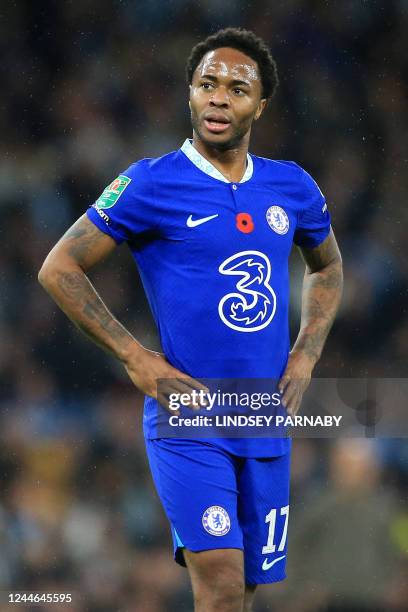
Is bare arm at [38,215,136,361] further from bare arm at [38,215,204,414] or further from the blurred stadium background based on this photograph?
the blurred stadium background

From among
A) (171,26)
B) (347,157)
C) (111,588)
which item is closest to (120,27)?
(171,26)

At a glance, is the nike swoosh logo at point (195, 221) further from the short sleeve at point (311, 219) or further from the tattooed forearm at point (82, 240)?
the short sleeve at point (311, 219)

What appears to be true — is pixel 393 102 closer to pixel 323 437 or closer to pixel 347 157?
pixel 347 157

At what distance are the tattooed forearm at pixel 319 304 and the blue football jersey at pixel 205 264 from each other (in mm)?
315

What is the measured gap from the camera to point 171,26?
666cm

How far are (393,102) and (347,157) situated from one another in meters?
0.50

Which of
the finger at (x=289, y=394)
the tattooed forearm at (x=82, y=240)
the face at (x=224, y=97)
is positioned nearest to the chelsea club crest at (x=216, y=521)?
the finger at (x=289, y=394)

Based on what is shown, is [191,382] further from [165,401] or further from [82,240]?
[82,240]

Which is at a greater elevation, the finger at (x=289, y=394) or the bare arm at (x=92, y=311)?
the bare arm at (x=92, y=311)

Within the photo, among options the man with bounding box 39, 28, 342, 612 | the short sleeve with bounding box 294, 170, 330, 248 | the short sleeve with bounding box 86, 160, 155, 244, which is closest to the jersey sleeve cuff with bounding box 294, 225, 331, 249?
the short sleeve with bounding box 294, 170, 330, 248

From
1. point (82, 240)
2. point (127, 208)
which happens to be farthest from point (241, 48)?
point (82, 240)

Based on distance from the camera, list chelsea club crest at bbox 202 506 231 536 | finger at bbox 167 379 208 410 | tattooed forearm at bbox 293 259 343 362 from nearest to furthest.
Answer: chelsea club crest at bbox 202 506 231 536 → finger at bbox 167 379 208 410 → tattooed forearm at bbox 293 259 343 362

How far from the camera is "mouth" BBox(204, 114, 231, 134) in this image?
340cm

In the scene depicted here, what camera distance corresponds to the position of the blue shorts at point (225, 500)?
3.16 metres
